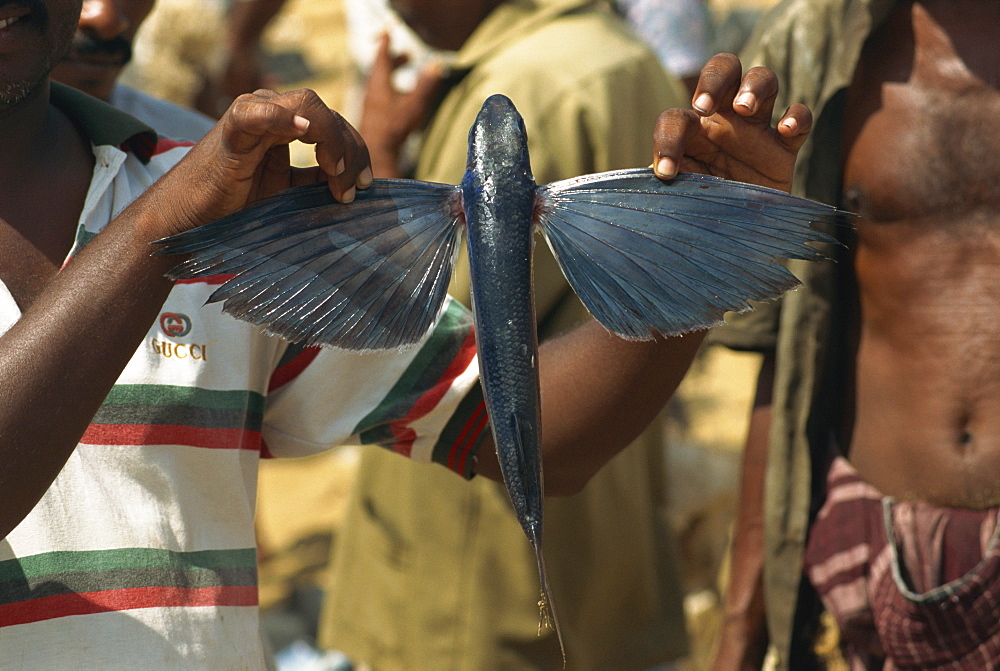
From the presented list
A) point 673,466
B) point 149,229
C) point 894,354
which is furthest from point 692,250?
point 673,466

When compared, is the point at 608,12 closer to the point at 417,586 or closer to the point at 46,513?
the point at 417,586

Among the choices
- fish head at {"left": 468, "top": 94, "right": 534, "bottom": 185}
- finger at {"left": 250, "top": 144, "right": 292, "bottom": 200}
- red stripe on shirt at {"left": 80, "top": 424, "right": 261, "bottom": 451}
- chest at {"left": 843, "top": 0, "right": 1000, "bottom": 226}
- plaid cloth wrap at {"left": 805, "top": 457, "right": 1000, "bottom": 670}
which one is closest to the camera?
fish head at {"left": 468, "top": 94, "right": 534, "bottom": 185}

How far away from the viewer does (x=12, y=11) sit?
4.32 feet

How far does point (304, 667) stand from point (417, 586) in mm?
1207

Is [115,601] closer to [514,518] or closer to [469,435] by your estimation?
[469,435]

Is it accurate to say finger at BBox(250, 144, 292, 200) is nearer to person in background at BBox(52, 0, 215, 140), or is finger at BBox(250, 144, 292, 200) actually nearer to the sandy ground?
person in background at BBox(52, 0, 215, 140)

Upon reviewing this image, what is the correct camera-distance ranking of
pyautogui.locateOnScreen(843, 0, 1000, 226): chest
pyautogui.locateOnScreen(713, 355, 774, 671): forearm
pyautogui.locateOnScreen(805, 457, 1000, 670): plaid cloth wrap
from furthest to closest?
pyautogui.locateOnScreen(713, 355, 774, 671): forearm, pyautogui.locateOnScreen(843, 0, 1000, 226): chest, pyautogui.locateOnScreen(805, 457, 1000, 670): plaid cloth wrap

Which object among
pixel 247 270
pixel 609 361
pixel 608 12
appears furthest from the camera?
pixel 608 12

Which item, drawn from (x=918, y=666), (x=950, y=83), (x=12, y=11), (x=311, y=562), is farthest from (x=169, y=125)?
(x=311, y=562)

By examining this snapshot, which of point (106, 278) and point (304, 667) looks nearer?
point (106, 278)

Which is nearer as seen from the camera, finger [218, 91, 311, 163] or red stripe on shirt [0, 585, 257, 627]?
finger [218, 91, 311, 163]

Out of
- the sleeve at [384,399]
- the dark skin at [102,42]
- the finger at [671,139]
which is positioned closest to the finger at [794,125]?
the finger at [671,139]

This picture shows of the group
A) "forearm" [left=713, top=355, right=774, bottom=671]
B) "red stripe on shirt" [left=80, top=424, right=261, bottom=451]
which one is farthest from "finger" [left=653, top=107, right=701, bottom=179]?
"forearm" [left=713, top=355, right=774, bottom=671]

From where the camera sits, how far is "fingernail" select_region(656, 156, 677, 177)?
1102 millimetres
